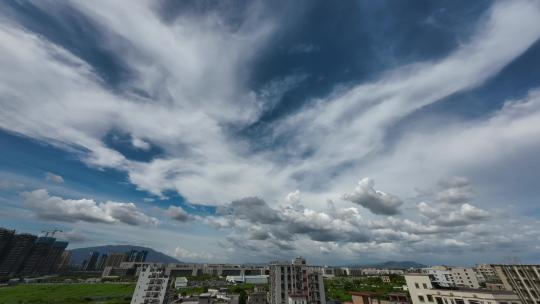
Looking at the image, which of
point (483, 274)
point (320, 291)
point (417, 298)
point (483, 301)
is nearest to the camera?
point (483, 301)

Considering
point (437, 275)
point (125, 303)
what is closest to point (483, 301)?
point (437, 275)

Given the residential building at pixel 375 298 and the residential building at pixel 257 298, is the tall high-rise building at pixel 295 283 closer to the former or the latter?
the residential building at pixel 257 298

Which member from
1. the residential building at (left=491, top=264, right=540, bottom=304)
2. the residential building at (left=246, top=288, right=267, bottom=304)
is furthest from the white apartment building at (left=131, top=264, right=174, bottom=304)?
the residential building at (left=491, top=264, right=540, bottom=304)

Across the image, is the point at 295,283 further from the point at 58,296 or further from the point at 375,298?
the point at 58,296

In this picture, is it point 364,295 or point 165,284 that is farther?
point 165,284

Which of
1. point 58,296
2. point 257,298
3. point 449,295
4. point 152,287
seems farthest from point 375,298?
point 58,296

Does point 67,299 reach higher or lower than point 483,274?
lower

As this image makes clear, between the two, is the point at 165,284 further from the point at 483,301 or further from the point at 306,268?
the point at 483,301
